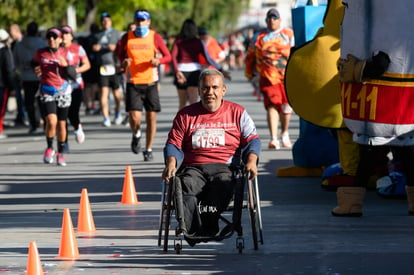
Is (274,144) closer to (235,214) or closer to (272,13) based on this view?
(272,13)

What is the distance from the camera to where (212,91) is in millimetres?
9773

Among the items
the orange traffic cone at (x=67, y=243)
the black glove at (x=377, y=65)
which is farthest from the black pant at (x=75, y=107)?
the orange traffic cone at (x=67, y=243)

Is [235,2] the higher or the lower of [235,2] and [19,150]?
the lower

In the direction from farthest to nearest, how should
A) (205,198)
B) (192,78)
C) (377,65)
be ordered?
(192,78)
(377,65)
(205,198)

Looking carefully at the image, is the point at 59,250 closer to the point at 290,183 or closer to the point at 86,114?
the point at 290,183

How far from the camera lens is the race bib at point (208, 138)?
9.77 m

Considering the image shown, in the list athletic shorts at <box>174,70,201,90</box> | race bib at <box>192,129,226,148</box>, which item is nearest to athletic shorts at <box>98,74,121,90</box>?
athletic shorts at <box>174,70,201,90</box>

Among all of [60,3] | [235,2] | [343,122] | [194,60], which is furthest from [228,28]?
[343,122]

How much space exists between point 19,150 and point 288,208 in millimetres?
8625

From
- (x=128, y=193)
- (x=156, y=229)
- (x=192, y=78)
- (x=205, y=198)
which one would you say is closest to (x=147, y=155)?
(x=192, y=78)

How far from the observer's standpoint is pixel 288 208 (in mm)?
11930

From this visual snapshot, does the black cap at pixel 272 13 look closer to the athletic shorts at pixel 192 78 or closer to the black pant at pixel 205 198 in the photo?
the athletic shorts at pixel 192 78

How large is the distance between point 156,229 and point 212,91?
5.02 feet

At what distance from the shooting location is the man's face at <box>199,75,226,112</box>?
9.77 m
